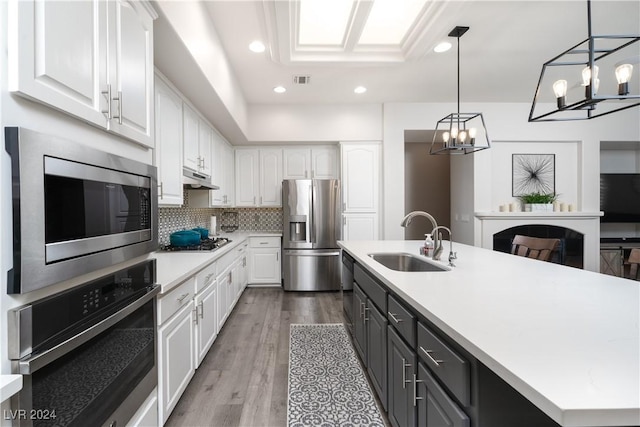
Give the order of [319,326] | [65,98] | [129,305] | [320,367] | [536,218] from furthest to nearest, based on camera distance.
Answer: [536,218]
[319,326]
[320,367]
[129,305]
[65,98]

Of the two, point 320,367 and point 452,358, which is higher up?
point 452,358

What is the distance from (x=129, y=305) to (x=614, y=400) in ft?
4.71

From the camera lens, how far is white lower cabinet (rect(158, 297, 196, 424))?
151cm

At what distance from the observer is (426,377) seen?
1.13 m

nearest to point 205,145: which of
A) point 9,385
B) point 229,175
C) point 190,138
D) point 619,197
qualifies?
point 190,138

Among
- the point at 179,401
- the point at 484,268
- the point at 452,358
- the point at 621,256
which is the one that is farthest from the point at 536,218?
the point at 179,401

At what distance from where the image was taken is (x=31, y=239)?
2.39 ft

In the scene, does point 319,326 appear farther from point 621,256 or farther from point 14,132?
point 621,256

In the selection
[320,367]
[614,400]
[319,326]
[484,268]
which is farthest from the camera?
[319,326]

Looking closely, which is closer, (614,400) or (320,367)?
(614,400)

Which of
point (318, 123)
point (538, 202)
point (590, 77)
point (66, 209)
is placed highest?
point (318, 123)

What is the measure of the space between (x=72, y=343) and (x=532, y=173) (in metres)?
5.74

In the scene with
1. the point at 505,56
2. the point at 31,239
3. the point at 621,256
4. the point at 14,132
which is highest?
the point at 505,56

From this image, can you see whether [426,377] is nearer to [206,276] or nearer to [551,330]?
[551,330]
